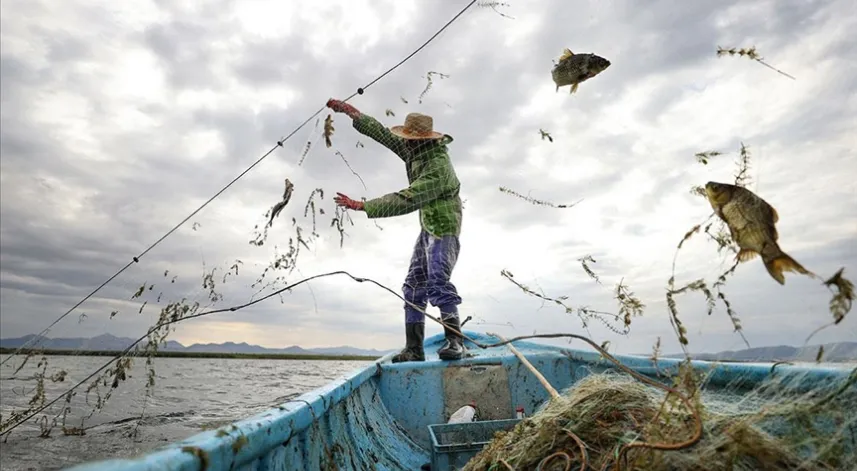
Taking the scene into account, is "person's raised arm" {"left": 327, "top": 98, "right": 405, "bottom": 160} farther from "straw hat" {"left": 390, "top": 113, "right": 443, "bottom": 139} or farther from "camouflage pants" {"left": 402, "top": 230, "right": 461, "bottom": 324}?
"camouflage pants" {"left": 402, "top": 230, "right": 461, "bottom": 324}

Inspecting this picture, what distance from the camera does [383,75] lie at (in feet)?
14.8

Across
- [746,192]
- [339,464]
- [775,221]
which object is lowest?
[339,464]

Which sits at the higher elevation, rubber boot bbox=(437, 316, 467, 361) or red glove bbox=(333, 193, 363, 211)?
red glove bbox=(333, 193, 363, 211)

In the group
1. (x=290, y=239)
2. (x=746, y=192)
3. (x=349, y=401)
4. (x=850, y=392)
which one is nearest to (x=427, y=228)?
(x=290, y=239)

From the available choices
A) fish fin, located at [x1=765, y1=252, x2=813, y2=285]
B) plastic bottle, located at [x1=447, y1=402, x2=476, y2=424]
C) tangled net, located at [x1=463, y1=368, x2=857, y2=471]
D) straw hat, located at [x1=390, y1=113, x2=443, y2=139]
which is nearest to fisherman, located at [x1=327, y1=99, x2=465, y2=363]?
straw hat, located at [x1=390, y1=113, x2=443, y2=139]

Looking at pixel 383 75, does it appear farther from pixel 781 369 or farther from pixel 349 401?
pixel 781 369

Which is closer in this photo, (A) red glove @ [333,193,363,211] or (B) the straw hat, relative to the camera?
(A) red glove @ [333,193,363,211]

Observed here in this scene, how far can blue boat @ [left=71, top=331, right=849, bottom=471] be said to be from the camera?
1.38 m

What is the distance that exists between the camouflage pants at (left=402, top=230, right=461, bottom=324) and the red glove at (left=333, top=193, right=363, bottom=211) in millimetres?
982

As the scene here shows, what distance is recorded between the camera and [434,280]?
511 centimetres

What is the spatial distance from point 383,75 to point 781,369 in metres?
3.84

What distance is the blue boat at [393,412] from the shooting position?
1.38 m

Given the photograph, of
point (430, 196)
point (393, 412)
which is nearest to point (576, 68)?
point (430, 196)

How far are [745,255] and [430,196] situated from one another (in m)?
3.53
